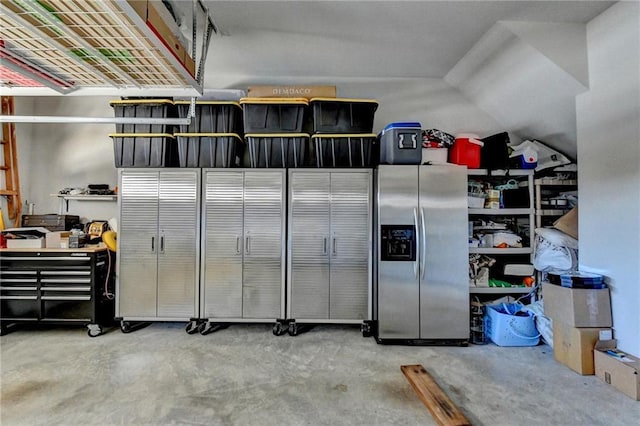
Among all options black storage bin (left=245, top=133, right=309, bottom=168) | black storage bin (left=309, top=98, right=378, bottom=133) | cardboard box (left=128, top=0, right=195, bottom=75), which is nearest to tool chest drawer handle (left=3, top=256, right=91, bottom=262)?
black storage bin (left=245, top=133, right=309, bottom=168)

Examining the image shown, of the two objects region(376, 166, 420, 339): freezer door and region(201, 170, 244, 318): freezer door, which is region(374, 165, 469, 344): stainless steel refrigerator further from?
region(201, 170, 244, 318): freezer door

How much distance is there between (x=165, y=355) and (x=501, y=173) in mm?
4305

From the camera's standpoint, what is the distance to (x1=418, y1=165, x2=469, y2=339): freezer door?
3.26 metres

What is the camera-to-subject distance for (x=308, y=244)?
11.5ft

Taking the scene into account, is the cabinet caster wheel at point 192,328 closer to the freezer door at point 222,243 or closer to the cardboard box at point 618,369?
the freezer door at point 222,243

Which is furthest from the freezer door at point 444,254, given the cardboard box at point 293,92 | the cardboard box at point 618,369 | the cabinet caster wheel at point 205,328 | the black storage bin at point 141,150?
the black storage bin at point 141,150

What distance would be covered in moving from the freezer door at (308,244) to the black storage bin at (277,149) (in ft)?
0.59

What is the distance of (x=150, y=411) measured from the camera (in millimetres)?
2096

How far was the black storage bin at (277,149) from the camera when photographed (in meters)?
3.51

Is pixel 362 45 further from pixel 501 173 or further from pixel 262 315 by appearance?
pixel 262 315

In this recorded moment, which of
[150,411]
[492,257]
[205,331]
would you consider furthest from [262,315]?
[492,257]

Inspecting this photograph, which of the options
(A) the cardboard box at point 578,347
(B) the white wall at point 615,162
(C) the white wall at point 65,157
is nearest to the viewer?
(B) the white wall at point 615,162

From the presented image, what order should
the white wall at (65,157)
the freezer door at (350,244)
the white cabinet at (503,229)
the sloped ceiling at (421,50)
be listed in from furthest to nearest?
the white wall at (65,157)
the white cabinet at (503,229)
the freezer door at (350,244)
the sloped ceiling at (421,50)

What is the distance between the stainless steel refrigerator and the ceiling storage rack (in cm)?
222
